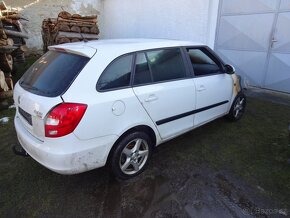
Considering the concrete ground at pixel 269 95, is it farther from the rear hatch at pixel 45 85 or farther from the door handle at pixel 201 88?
the rear hatch at pixel 45 85

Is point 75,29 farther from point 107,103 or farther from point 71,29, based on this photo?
point 107,103

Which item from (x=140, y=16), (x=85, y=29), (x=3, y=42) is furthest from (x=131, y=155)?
(x=140, y=16)

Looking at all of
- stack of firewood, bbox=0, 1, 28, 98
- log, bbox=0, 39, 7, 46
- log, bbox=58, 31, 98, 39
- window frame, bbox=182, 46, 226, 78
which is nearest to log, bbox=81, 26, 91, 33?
log, bbox=58, 31, 98, 39

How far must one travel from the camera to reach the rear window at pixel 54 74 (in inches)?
89.1

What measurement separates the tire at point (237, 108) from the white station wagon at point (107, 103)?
111cm

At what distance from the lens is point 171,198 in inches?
99.4

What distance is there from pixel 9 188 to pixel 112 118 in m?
1.47

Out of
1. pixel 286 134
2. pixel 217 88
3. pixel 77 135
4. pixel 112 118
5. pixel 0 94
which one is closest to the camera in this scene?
pixel 77 135

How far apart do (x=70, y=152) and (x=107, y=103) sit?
22.5 inches

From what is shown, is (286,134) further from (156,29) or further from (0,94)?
(156,29)

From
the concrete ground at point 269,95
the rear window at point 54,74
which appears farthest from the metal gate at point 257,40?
the rear window at point 54,74

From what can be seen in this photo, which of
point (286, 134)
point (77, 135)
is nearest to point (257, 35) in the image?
point (286, 134)

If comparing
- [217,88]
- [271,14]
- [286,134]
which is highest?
[271,14]

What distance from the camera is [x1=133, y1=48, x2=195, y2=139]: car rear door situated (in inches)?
106
